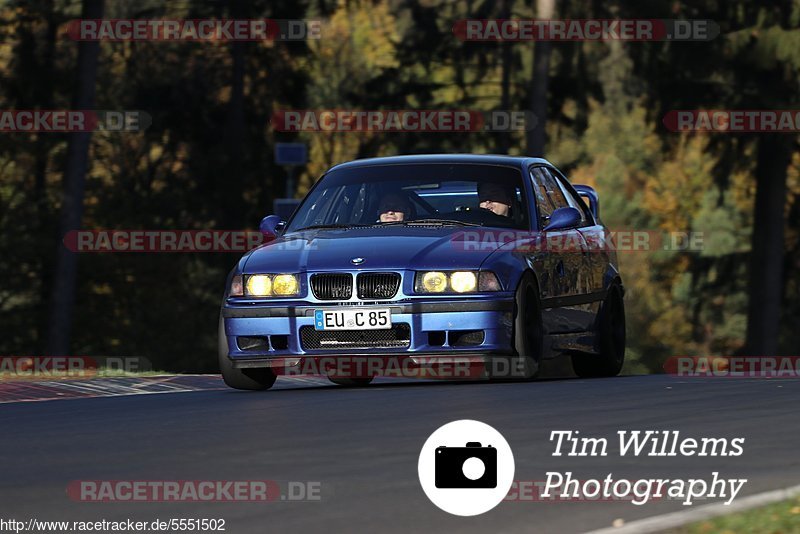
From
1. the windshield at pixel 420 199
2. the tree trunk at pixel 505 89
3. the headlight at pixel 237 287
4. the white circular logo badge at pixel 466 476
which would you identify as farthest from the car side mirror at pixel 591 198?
the tree trunk at pixel 505 89

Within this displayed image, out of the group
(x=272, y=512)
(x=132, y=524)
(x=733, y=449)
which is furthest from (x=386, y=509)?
(x=733, y=449)

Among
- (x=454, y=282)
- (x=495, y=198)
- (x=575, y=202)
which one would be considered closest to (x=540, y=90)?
(x=575, y=202)

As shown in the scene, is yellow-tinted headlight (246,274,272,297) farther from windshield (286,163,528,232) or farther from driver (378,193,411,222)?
driver (378,193,411,222)

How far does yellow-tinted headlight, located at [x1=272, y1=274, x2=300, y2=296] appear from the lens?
1254cm

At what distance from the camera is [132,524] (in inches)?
265

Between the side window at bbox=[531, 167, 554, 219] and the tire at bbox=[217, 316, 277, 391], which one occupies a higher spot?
the side window at bbox=[531, 167, 554, 219]

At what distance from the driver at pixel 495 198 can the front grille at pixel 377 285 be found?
149 cm

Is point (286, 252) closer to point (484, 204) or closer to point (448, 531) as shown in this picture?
point (484, 204)

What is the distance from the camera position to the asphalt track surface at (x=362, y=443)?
694 cm

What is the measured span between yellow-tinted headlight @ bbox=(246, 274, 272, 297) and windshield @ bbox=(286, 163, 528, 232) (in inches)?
43.4

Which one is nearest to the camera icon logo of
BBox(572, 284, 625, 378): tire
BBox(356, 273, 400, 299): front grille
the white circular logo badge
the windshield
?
the white circular logo badge

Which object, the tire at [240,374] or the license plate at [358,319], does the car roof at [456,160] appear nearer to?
the tire at [240,374]

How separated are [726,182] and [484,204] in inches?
965

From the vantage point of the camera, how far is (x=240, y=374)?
1305 cm
